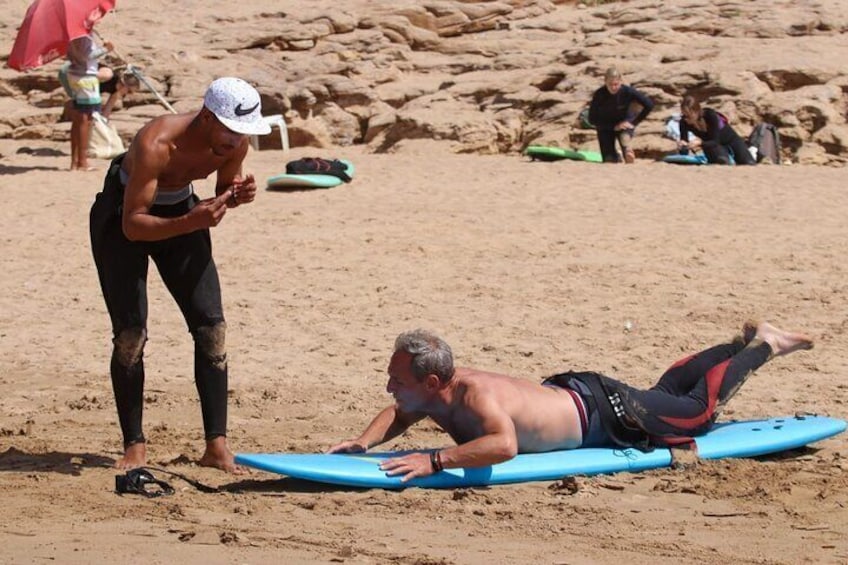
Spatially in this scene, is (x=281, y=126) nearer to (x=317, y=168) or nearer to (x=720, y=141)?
(x=317, y=168)

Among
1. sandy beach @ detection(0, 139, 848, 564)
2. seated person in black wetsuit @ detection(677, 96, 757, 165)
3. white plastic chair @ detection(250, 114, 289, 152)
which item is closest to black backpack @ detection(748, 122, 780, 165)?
seated person in black wetsuit @ detection(677, 96, 757, 165)

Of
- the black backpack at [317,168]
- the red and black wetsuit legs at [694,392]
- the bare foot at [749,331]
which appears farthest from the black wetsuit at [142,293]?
the black backpack at [317,168]

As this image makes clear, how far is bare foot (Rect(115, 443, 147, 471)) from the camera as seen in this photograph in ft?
20.7

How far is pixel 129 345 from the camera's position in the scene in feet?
20.6

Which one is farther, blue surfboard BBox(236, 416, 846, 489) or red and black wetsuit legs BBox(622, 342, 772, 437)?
red and black wetsuit legs BBox(622, 342, 772, 437)

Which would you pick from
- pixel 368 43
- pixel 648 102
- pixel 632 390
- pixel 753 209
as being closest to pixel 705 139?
pixel 648 102

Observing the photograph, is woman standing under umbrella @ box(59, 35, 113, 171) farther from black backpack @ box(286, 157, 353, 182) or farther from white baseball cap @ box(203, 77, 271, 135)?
white baseball cap @ box(203, 77, 271, 135)

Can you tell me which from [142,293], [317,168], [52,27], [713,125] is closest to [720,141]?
[713,125]

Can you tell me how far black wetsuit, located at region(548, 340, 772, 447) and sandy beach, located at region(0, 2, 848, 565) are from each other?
0.79 ft

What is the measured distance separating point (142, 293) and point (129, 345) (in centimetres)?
23

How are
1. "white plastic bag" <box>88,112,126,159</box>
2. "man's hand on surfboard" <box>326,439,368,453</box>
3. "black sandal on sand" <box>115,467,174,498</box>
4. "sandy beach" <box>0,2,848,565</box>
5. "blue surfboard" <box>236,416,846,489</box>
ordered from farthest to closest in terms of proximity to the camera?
"white plastic bag" <box>88,112,126,159</box>, "man's hand on surfboard" <box>326,439,368,453</box>, "blue surfboard" <box>236,416,846,489</box>, "black sandal on sand" <box>115,467,174,498</box>, "sandy beach" <box>0,2,848,565</box>

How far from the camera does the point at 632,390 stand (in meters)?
6.60

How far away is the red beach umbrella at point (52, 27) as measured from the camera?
555 inches

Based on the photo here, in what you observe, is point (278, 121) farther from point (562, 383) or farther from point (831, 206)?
point (562, 383)
